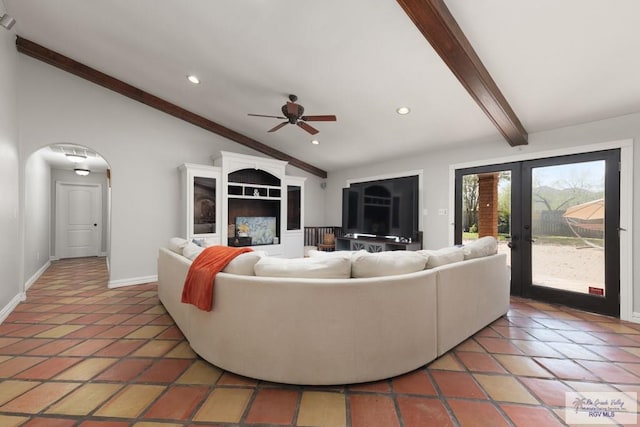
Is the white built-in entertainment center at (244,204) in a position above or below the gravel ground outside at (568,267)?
above

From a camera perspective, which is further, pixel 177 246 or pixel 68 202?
pixel 68 202

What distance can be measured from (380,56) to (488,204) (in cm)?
279

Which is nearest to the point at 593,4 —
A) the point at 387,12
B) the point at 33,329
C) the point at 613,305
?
the point at 387,12

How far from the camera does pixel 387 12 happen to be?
217cm

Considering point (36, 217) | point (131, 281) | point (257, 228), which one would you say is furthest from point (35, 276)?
point (257, 228)

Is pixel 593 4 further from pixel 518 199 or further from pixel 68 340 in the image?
pixel 68 340

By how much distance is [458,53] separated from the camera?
2.14 meters

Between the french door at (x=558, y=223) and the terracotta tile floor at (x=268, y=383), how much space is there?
61 centimetres

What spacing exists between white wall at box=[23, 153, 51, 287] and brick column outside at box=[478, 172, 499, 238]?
6718 mm

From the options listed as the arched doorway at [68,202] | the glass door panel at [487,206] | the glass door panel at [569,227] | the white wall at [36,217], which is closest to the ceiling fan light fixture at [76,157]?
the arched doorway at [68,202]

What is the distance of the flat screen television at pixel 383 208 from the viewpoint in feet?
15.7

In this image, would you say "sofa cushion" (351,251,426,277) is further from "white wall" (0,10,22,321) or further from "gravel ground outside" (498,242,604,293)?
"white wall" (0,10,22,321)

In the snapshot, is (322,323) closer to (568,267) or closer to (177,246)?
(177,246)

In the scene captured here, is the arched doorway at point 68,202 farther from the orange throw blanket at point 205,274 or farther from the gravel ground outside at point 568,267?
the gravel ground outside at point 568,267
